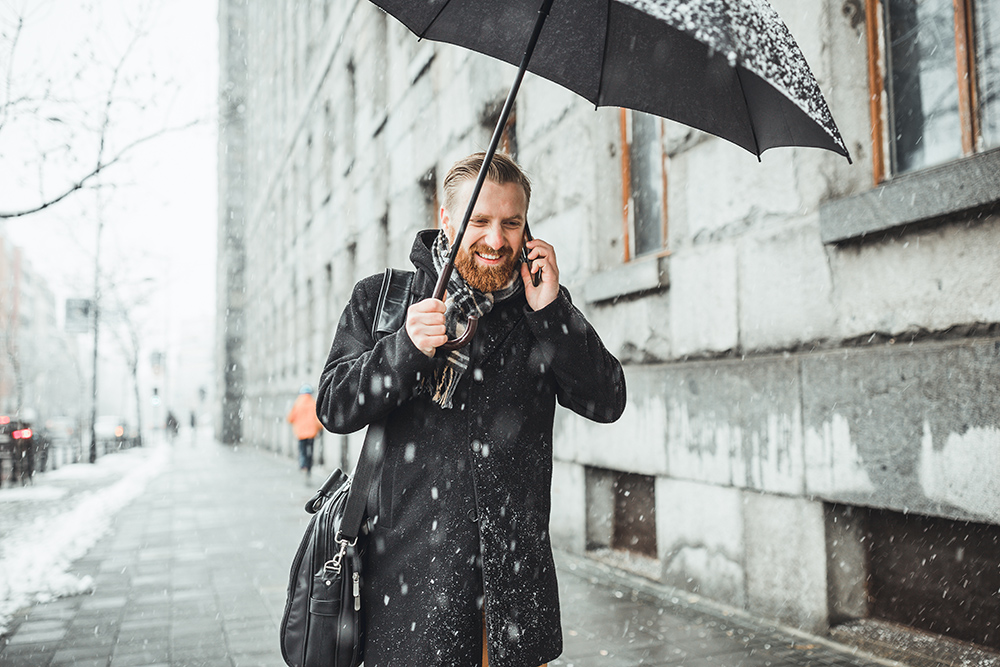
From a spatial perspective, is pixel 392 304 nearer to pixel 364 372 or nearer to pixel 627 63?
pixel 364 372

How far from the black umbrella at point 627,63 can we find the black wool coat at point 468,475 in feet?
0.73

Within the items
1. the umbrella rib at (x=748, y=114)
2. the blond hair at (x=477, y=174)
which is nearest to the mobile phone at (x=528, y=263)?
the blond hair at (x=477, y=174)

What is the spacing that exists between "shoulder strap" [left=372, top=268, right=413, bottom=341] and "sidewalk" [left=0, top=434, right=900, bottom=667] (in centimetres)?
263

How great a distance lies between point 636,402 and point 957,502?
277cm

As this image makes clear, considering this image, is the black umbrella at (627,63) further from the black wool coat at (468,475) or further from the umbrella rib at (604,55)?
the black wool coat at (468,475)

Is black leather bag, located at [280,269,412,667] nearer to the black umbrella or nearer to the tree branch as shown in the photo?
the black umbrella

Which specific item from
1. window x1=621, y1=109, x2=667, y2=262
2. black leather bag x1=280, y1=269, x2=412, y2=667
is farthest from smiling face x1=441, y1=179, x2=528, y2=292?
window x1=621, y1=109, x2=667, y2=262

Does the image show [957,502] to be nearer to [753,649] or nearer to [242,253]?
[753,649]

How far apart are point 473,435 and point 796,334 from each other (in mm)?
3159

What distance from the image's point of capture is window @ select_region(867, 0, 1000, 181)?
3980mm

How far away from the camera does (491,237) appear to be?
2.11 metres

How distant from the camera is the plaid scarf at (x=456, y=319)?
2.13 meters

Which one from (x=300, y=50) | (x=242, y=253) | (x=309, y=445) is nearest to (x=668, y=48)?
(x=309, y=445)

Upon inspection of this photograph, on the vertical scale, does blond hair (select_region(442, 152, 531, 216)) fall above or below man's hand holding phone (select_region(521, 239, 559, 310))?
above
